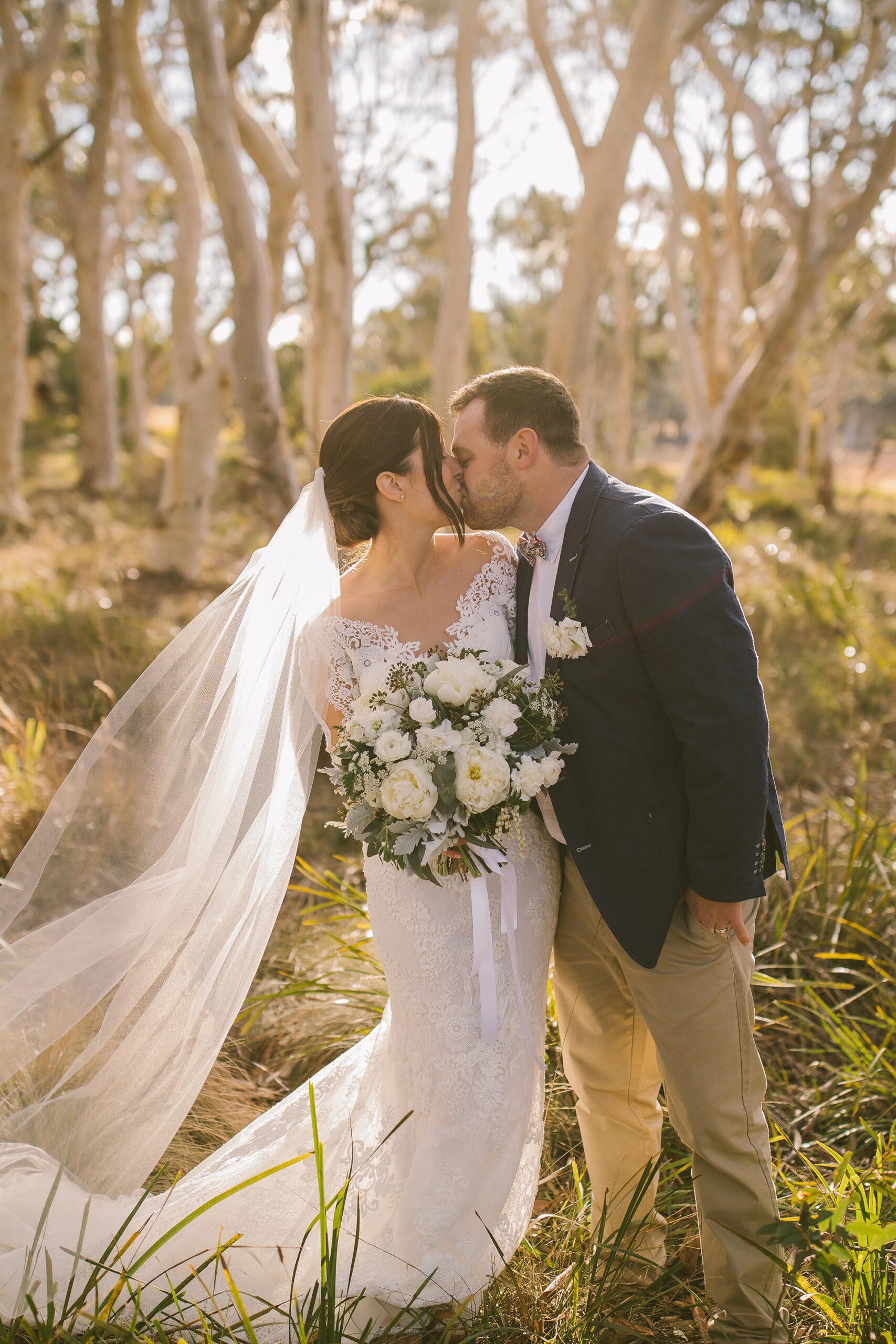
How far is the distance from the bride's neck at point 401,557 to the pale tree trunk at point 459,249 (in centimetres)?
655

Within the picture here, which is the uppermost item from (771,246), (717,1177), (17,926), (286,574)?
(771,246)

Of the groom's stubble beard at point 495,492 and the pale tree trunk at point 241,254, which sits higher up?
the pale tree trunk at point 241,254

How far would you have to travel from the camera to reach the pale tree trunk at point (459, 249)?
29.5 feet

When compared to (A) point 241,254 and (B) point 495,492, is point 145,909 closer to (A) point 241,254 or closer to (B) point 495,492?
(B) point 495,492

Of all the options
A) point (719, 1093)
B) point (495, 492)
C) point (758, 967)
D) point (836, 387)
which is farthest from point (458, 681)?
point (836, 387)

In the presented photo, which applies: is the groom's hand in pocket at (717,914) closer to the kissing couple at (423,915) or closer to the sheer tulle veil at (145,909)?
the kissing couple at (423,915)

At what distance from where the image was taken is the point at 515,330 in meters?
34.5

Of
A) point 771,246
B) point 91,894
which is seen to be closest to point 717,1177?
point 91,894

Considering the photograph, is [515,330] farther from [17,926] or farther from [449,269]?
[17,926]

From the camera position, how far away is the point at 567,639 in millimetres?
2230

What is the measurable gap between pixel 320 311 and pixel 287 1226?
6412mm

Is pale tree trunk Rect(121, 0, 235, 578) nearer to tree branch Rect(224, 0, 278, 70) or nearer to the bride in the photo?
tree branch Rect(224, 0, 278, 70)

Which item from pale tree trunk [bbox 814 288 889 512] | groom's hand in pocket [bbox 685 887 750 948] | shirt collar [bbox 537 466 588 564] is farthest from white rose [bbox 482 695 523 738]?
pale tree trunk [bbox 814 288 889 512]

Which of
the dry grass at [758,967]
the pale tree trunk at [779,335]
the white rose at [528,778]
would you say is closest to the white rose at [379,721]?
the white rose at [528,778]
